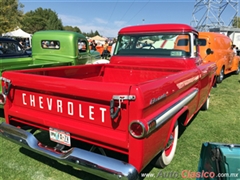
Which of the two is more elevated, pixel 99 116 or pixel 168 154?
pixel 99 116

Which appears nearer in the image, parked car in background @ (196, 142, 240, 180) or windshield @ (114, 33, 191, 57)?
parked car in background @ (196, 142, 240, 180)

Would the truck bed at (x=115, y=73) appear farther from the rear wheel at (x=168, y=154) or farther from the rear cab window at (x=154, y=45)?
the rear wheel at (x=168, y=154)

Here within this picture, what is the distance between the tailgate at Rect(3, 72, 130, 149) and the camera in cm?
197

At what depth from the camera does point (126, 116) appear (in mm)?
1917

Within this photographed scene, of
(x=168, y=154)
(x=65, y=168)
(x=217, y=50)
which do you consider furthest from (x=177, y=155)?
(x=217, y=50)

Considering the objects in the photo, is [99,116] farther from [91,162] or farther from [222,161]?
[222,161]

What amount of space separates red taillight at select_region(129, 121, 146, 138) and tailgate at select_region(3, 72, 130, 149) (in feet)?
0.32

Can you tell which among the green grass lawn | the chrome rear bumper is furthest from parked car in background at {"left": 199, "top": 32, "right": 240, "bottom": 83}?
the chrome rear bumper

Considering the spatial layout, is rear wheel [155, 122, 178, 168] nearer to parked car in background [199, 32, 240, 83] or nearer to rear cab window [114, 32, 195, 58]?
rear cab window [114, 32, 195, 58]

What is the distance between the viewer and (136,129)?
1851 millimetres

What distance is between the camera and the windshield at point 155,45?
4.07m

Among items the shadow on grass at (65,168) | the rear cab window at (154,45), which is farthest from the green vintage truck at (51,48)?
the shadow on grass at (65,168)

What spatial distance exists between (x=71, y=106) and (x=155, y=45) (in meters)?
2.62

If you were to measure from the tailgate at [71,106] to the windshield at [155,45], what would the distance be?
244cm
